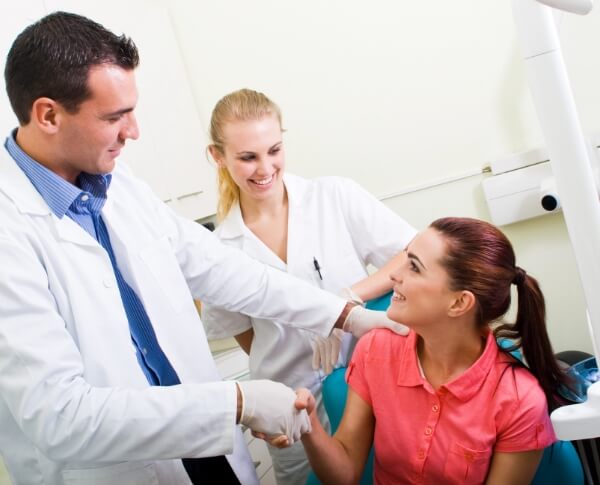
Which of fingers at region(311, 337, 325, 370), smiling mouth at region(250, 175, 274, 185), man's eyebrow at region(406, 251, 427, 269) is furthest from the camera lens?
smiling mouth at region(250, 175, 274, 185)

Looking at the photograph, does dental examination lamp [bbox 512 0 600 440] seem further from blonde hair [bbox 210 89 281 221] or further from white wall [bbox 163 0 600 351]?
white wall [bbox 163 0 600 351]

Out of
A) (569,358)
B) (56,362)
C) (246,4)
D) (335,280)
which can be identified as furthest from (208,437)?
(246,4)

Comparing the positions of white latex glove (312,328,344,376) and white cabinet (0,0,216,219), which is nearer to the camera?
white latex glove (312,328,344,376)

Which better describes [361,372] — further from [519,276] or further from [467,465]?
[519,276]

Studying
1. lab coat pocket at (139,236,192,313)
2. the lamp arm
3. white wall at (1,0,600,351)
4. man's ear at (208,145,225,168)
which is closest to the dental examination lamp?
the lamp arm

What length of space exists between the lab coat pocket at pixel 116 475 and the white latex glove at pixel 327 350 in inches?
19.7

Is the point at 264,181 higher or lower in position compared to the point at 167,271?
higher

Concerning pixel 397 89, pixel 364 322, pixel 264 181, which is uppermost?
pixel 397 89

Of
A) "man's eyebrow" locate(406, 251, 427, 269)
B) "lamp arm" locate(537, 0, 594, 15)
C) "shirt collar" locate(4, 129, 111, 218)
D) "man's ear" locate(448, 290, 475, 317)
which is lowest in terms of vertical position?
"man's ear" locate(448, 290, 475, 317)

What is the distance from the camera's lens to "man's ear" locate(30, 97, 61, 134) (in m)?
1.04

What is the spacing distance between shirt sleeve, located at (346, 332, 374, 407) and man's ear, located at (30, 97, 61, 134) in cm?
78

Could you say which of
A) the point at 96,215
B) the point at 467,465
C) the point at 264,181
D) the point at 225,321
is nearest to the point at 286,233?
the point at 264,181

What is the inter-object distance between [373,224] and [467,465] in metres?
0.70

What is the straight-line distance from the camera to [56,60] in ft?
3.36
